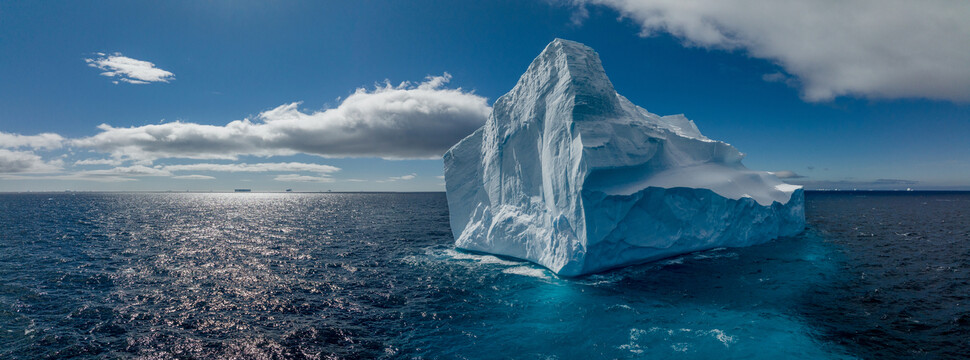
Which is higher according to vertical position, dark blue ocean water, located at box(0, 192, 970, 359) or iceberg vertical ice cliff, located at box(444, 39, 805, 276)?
iceberg vertical ice cliff, located at box(444, 39, 805, 276)

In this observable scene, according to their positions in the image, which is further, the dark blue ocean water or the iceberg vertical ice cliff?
the iceberg vertical ice cliff

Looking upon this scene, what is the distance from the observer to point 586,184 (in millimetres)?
20344

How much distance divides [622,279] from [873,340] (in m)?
9.13

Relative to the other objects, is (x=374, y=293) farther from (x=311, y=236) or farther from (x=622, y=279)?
(x=311, y=236)

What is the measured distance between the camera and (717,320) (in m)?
14.4

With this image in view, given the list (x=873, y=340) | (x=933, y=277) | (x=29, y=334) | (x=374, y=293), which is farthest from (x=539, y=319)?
(x=933, y=277)

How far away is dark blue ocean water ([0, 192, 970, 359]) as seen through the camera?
12.6 metres

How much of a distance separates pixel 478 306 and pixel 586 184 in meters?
8.53

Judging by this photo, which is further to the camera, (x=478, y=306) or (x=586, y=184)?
(x=586, y=184)

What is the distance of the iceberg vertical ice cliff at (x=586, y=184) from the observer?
68.5 feet

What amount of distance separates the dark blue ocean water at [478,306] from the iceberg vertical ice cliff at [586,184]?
1.49 meters

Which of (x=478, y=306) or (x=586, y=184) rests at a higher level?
(x=586, y=184)

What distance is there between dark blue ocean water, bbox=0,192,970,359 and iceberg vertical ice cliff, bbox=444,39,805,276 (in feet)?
4.90

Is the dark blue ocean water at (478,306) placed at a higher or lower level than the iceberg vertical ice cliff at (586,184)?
lower
